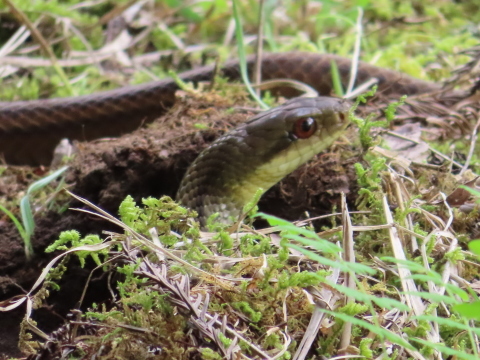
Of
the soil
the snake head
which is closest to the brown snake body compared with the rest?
the soil

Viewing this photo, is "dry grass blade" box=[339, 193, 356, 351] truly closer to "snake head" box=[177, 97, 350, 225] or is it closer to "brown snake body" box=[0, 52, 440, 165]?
"snake head" box=[177, 97, 350, 225]

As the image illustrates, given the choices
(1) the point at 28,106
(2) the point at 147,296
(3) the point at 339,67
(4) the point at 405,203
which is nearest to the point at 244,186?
(4) the point at 405,203

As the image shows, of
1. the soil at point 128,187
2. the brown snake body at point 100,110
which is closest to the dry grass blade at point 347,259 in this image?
the soil at point 128,187

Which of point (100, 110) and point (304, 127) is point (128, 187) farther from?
point (100, 110)

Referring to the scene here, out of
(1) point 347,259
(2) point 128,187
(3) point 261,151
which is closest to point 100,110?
(2) point 128,187

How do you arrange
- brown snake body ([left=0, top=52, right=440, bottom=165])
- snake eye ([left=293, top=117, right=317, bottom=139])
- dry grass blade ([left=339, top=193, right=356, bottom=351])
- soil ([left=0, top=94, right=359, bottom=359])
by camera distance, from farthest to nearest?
brown snake body ([left=0, top=52, right=440, bottom=165]), snake eye ([left=293, top=117, right=317, bottom=139]), soil ([left=0, top=94, right=359, bottom=359]), dry grass blade ([left=339, top=193, right=356, bottom=351])

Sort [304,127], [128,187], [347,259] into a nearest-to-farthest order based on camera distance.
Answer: [347,259] → [304,127] → [128,187]
